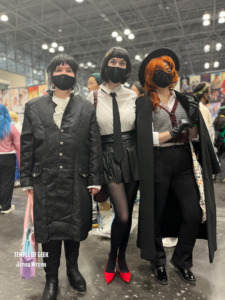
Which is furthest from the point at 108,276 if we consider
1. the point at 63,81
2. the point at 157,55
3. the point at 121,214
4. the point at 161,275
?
the point at 157,55

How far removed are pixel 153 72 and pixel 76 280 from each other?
172 centimetres

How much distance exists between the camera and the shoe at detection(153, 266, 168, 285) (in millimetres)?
2004

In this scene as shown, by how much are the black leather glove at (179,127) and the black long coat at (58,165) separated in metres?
0.55

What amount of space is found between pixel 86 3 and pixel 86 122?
34.4 feet

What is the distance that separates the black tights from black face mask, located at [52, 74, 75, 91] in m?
0.79

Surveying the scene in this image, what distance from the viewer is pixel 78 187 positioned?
1.78 m

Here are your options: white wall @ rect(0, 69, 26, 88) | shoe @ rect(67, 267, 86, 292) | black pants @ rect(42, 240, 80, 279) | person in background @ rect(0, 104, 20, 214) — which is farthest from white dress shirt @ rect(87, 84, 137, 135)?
white wall @ rect(0, 69, 26, 88)

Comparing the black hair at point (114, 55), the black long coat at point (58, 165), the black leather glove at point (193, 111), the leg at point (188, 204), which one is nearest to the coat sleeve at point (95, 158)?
the black long coat at point (58, 165)

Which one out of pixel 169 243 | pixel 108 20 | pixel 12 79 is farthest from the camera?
pixel 12 79

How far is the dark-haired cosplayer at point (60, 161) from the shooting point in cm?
174

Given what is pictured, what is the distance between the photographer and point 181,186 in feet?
A: 6.32

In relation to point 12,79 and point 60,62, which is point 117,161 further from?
point 12,79

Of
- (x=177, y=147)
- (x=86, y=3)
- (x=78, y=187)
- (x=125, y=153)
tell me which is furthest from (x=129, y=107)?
(x=86, y=3)

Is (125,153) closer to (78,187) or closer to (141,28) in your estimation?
(78,187)
